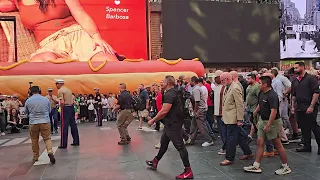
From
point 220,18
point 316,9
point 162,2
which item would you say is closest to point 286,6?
point 316,9

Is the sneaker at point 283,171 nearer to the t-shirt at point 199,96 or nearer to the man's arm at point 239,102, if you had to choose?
the man's arm at point 239,102

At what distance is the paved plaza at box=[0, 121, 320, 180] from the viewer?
5.26 m

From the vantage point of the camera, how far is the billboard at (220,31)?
25266mm

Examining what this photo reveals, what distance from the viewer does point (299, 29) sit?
30125 mm

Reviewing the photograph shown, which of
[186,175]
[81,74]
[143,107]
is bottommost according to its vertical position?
[186,175]

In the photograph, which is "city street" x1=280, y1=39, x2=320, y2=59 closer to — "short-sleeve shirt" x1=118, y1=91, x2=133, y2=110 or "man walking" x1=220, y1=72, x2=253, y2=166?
"short-sleeve shirt" x1=118, y1=91, x2=133, y2=110

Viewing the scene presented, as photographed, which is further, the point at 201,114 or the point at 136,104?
the point at 136,104

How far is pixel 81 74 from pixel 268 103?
12.4m

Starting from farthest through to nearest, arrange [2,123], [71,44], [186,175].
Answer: [71,44] < [2,123] < [186,175]

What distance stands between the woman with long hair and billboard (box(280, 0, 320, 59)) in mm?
16282

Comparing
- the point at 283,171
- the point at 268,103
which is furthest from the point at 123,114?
the point at 283,171

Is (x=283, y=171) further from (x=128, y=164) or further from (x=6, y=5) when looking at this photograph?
(x=6, y=5)

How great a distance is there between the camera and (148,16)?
959 inches

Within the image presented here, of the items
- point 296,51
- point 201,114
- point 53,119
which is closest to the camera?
point 201,114
